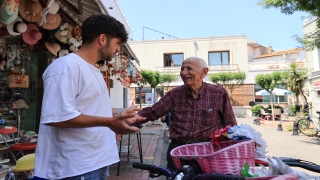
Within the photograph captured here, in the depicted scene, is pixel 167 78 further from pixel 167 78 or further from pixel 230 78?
pixel 230 78

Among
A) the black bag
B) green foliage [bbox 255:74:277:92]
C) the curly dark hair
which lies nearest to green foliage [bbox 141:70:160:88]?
green foliage [bbox 255:74:277:92]

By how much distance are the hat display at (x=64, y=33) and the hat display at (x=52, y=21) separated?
10.6 inches

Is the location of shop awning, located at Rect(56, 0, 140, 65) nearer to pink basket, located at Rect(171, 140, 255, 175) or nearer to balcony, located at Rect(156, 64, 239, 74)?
pink basket, located at Rect(171, 140, 255, 175)

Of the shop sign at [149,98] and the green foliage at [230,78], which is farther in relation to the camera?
the shop sign at [149,98]

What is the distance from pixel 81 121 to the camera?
3.99 ft

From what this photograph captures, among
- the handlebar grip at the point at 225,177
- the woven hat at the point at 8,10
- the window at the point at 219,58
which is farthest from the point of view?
the window at the point at 219,58

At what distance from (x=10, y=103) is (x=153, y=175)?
14.4 ft

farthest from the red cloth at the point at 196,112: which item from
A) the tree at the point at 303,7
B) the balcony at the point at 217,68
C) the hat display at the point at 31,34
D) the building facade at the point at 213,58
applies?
the balcony at the point at 217,68

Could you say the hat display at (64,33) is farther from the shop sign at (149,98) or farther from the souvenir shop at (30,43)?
the shop sign at (149,98)

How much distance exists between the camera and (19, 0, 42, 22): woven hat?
337 cm

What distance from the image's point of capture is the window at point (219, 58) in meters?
28.3

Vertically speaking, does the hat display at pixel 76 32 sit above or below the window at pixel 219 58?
below

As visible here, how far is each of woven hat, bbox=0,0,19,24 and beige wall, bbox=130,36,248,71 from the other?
26211mm

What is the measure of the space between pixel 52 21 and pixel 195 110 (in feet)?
8.90
